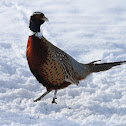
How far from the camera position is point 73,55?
619 cm

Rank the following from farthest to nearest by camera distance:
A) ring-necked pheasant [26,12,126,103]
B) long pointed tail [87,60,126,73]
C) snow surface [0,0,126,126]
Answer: long pointed tail [87,60,126,73] → ring-necked pheasant [26,12,126,103] → snow surface [0,0,126,126]

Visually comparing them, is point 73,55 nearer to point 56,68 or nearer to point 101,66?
point 101,66

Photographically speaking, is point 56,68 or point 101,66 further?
point 101,66

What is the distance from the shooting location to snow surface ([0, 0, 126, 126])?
136 inches

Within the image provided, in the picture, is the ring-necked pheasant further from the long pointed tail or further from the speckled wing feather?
the long pointed tail

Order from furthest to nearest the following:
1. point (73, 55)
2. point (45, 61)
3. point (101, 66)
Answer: point (73, 55) → point (101, 66) → point (45, 61)

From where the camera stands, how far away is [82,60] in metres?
5.96

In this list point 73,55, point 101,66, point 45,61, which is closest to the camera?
point 45,61

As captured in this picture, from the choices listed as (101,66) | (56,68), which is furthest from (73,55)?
(56,68)

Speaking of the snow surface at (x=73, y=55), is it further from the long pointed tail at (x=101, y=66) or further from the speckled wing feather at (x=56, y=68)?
the speckled wing feather at (x=56, y=68)

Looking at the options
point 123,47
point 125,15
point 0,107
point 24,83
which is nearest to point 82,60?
point 123,47

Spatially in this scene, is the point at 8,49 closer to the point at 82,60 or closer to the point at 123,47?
the point at 82,60

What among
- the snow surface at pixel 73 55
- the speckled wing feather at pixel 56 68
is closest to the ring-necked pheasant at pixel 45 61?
the speckled wing feather at pixel 56 68

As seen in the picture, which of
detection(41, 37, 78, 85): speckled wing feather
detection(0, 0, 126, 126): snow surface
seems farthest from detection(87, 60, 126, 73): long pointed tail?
detection(41, 37, 78, 85): speckled wing feather
